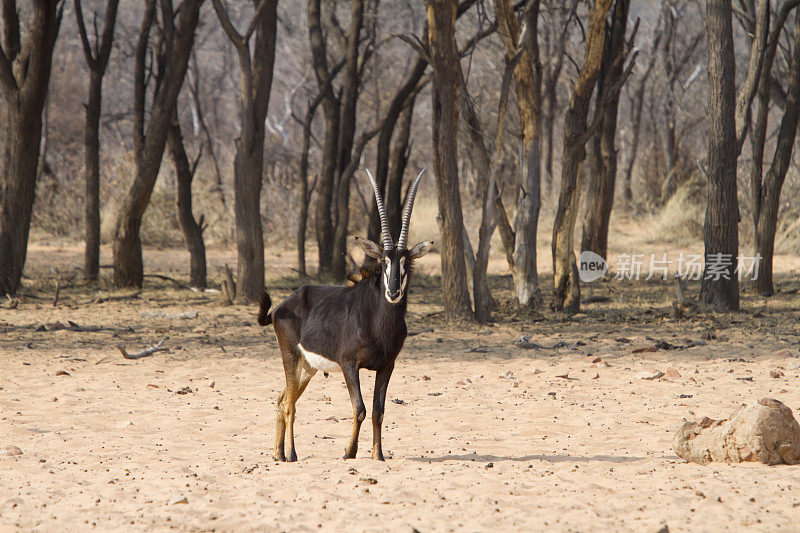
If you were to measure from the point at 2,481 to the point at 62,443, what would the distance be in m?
1.00

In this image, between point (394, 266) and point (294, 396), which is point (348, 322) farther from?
point (294, 396)

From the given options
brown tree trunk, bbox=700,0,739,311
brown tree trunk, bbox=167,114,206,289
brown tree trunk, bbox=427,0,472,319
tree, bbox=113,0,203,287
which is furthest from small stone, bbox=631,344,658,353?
tree, bbox=113,0,203,287

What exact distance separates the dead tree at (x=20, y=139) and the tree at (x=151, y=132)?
57.4 inches

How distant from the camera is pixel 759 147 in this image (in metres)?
14.1

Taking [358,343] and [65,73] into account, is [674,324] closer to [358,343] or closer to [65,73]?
[358,343]

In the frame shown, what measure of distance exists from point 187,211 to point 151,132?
1.50 meters

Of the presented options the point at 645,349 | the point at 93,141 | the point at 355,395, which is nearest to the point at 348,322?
the point at 355,395

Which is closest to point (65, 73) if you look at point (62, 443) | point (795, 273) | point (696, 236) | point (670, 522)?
point (696, 236)

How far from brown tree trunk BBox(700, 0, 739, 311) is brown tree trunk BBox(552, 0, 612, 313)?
154 cm

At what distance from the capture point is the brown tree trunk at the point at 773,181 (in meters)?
13.7

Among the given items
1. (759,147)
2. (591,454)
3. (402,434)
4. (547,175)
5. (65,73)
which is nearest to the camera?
(591,454)

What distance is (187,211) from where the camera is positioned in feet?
47.0

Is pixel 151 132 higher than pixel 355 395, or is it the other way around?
pixel 151 132

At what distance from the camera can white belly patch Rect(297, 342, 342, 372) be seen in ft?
17.8
